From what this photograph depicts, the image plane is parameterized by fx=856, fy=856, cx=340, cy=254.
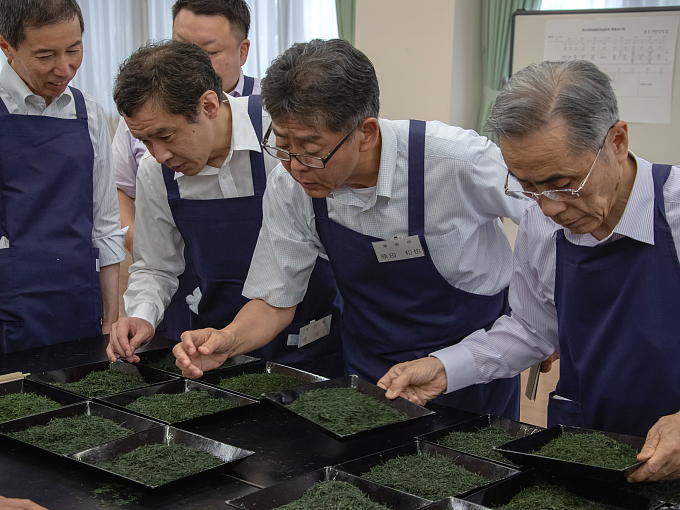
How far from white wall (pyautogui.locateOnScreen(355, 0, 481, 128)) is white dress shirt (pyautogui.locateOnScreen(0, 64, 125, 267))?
11.0 ft

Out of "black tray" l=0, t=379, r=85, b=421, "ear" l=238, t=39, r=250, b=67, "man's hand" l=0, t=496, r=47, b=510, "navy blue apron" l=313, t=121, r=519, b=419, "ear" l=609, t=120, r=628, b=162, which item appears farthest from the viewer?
"ear" l=238, t=39, r=250, b=67

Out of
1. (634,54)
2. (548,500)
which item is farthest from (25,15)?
(634,54)

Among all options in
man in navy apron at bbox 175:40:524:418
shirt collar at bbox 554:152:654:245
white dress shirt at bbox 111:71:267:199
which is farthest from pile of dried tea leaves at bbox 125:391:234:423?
white dress shirt at bbox 111:71:267:199

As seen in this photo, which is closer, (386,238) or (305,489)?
(305,489)

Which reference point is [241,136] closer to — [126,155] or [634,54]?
[126,155]

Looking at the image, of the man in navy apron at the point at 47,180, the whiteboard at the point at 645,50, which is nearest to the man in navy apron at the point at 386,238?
the man in navy apron at the point at 47,180

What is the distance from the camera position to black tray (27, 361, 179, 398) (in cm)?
221

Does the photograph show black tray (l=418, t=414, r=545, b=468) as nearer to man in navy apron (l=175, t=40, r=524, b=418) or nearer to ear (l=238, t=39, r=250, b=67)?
man in navy apron (l=175, t=40, r=524, b=418)

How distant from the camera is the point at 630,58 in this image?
18.0 feet

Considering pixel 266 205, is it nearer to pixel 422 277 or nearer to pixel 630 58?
pixel 422 277

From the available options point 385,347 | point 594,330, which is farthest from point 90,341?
point 594,330

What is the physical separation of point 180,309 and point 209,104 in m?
0.97

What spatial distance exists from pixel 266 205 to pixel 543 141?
101cm

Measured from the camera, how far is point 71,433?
1814 millimetres
